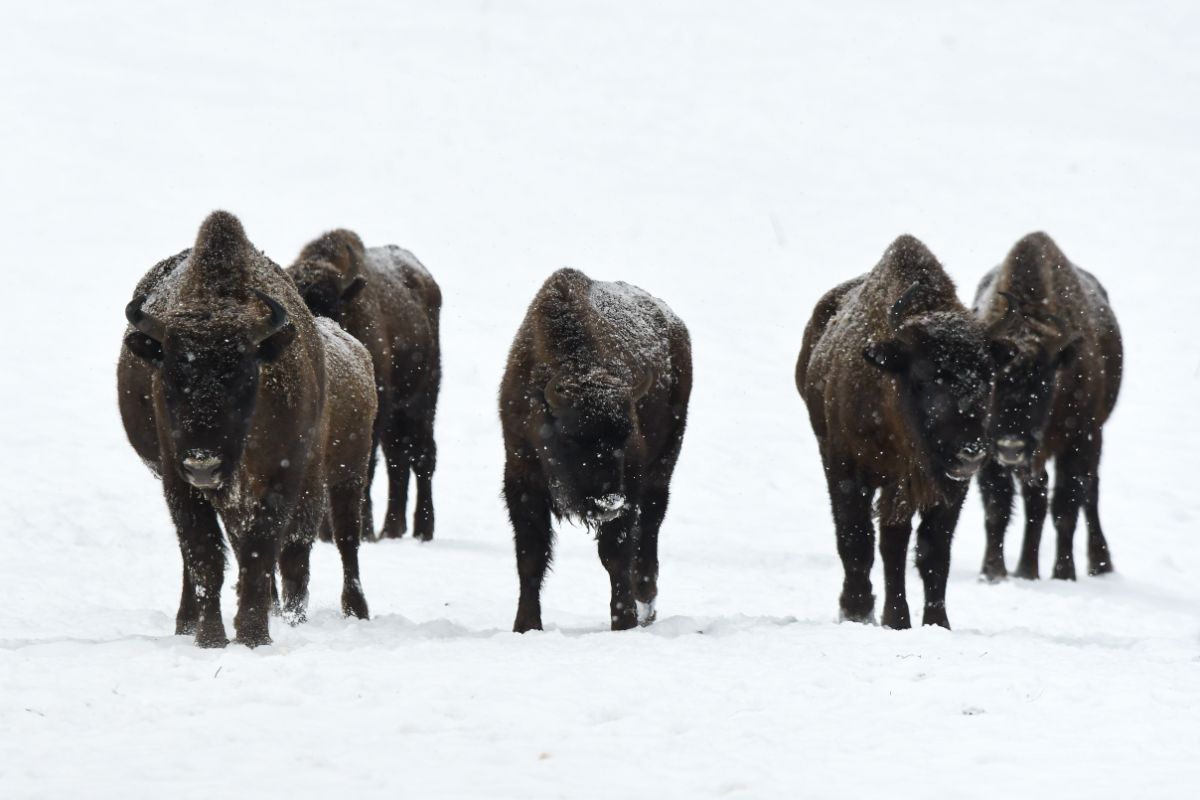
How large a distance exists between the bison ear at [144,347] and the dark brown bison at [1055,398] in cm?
Answer: 706

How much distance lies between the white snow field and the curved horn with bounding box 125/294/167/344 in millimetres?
1485

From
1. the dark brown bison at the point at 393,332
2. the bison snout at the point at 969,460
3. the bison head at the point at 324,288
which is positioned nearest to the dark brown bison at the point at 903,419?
the bison snout at the point at 969,460

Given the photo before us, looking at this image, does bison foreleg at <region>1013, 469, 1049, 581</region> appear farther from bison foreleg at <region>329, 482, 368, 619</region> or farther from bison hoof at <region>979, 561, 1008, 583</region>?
bison foreleg at <region>329, 482, 368, 619</region>

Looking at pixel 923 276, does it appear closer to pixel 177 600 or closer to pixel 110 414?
pixel 177 600

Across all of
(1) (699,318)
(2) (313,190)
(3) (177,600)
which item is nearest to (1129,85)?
(1) (699,318)

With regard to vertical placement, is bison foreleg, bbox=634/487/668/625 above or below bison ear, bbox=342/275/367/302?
below

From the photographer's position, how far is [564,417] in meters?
8.18

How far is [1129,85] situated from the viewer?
3778 cm

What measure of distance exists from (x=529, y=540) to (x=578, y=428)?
0.84 metres

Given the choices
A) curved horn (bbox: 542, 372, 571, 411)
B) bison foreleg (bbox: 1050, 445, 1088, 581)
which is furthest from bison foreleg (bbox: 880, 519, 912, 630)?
bison foreleg (bbox: 1050, 445, 1088, 581)

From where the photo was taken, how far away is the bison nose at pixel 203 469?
6898 mm

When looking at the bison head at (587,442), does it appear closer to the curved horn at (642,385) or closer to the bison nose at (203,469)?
the curved horn at (642,385)

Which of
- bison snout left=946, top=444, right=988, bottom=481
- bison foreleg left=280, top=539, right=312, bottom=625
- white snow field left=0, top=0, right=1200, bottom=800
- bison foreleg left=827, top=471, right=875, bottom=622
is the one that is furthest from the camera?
bison foreleg left=827, top=471, right=875, bottom=622

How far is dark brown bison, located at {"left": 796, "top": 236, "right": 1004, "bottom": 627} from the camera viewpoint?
8.44 m
